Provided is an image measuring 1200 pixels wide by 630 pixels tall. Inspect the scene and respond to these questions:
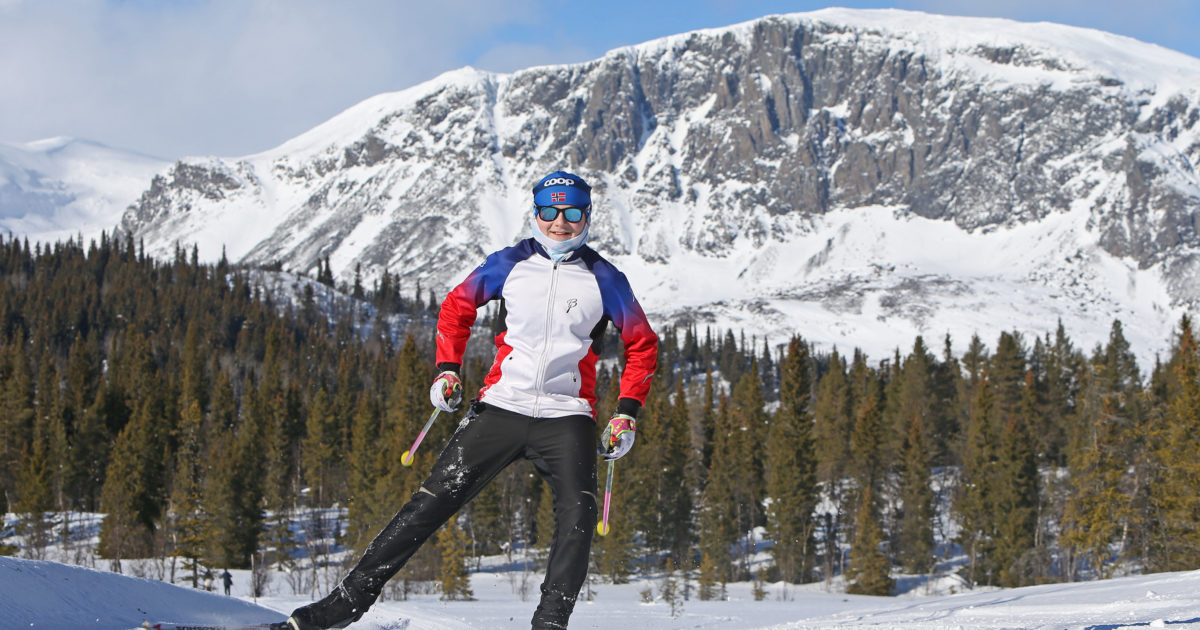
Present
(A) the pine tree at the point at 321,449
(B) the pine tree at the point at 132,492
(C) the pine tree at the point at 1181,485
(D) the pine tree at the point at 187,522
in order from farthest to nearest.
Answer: (A) the pine tree at the point at 321,449
(B) the pine tree at the point at 132,492
(D) the pine tree at the point at 187,522
(C) the pine tree at the point at 1181,485

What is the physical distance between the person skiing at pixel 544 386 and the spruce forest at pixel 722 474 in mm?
29119

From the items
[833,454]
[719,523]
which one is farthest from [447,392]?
[833,454]

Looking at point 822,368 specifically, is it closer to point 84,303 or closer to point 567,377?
point 84,303

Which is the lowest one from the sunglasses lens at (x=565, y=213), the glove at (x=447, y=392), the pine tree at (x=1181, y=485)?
the pine tree at (x=1181, y=485)

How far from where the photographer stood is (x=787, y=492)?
6462 cm

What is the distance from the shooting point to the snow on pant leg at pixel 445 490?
6.30m

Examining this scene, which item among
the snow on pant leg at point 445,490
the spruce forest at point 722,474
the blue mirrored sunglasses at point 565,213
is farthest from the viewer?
the spruce forest at point 722,474

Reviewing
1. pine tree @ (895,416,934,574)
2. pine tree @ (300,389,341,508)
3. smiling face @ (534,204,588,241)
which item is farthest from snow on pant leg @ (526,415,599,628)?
pine tree @ (300,389,341,508)

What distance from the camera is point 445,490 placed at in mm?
6527

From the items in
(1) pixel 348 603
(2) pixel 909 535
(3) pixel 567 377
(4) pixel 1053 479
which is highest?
(3) pixel 567 377

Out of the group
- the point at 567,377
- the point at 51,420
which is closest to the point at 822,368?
the point at 51,420

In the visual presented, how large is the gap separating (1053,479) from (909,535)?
31.5ft

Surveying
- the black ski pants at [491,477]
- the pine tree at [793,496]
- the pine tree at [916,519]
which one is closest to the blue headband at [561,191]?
the black ski pants at [491,477]

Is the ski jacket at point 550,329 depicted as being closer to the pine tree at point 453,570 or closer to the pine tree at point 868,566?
the pine tree at point 453,570
